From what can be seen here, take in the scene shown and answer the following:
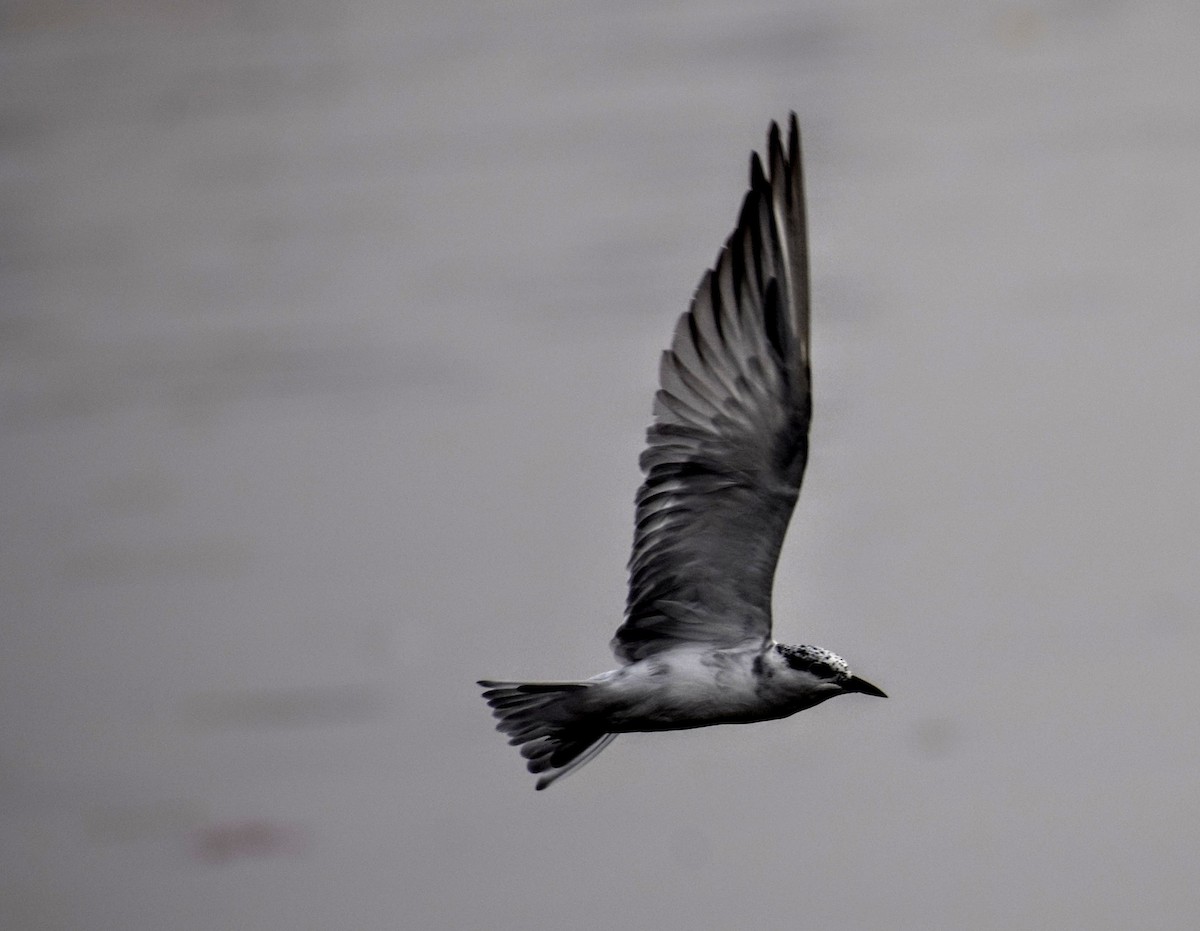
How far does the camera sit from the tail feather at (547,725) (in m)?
3.98

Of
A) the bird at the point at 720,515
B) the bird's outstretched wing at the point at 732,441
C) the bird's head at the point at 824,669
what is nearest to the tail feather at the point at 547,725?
the bird at the point at 720,515

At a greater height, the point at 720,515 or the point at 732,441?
the point at 732,441

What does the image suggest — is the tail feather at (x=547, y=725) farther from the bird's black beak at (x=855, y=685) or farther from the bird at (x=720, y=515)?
the bird's black beak at (x=855, y=685)

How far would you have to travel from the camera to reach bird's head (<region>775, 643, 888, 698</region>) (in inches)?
149

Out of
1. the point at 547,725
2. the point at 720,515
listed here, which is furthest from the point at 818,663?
the point at 547,725

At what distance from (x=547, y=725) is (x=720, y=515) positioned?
0.49 meters

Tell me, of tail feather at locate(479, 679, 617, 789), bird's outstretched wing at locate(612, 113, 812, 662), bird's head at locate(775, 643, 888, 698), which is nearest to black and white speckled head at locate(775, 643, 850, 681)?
bird's head at locate(775, 643, 888, 698)

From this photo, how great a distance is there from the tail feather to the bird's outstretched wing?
6.0 inches

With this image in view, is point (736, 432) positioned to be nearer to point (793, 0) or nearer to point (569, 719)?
point (569, 719)

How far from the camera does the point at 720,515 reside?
3939 mm

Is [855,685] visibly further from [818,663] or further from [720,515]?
[720,515]

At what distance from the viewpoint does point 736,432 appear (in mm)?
3947

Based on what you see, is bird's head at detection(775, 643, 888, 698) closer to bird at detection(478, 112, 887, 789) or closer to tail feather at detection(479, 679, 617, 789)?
bird at detection(478, 112, 887, 789)

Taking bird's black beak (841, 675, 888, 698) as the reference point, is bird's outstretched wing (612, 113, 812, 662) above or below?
above
